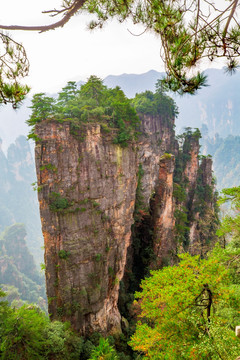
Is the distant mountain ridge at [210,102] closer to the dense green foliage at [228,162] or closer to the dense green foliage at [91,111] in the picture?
the dense green foliage at [228,162]

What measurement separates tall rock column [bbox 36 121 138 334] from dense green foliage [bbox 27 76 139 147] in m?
0.66

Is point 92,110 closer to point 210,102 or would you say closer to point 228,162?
point 228,162

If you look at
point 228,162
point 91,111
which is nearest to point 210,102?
point 228,162

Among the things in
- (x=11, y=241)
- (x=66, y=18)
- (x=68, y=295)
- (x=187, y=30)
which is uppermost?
(x=66, y=18)

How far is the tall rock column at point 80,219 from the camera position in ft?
42.4

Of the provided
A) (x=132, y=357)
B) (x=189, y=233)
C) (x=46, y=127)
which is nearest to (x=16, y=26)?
(x=46, y=127)

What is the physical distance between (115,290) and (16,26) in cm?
1684

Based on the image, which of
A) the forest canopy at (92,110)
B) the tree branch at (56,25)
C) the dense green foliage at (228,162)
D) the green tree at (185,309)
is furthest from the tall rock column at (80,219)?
the dense green foliage at (228,162)

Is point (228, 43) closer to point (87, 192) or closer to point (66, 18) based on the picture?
point (66, 18)

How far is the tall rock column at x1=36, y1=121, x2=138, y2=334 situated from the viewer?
42.4 ft

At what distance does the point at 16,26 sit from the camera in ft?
9.44

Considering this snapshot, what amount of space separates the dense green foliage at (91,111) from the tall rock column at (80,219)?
2.15ft

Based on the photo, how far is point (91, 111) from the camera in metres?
14.7

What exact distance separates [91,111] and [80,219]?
7397 mm
